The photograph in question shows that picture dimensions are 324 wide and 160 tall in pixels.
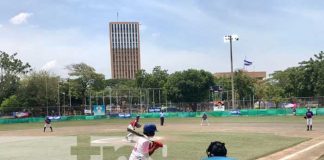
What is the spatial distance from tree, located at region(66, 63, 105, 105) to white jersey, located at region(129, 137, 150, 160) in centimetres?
Answer: 11313

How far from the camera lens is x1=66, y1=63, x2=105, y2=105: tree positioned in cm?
12200

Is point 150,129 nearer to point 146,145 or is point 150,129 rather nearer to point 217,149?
point 146,145

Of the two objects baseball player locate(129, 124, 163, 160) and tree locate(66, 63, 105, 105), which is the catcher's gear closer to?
baseball player locate(129, 124, 163, 160)

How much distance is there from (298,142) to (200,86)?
91712 mm

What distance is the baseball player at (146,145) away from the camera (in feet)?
29.1

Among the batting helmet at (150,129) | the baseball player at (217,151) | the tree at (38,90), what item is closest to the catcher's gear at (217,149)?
the baseball player at (217,151)

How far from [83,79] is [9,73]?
66.4ft

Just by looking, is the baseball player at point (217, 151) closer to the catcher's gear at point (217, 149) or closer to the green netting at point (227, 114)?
the catcher's gear at point (217, 149)

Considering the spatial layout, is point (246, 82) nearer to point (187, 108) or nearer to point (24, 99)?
point (187, 108)

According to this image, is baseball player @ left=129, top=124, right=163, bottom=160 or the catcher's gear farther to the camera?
baseball player @ left=129, top=124, right=163, bottom=160

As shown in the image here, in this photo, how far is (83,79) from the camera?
125562 millimetres

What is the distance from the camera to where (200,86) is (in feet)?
387

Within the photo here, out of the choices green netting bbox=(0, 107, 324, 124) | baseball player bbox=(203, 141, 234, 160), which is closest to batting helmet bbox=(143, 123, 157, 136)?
baseball player bbox=(203, 141, 234, 160)

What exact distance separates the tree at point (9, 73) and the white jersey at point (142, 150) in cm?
10748
